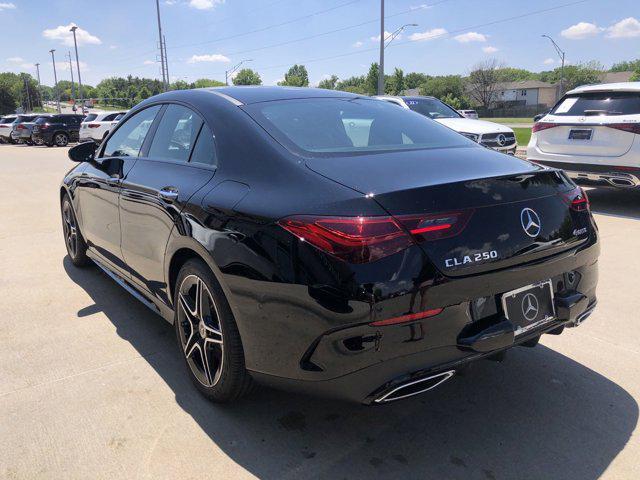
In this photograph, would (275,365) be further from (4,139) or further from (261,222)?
(4,139)

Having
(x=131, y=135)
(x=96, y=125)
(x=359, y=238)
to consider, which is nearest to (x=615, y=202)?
(x=131, y=135)

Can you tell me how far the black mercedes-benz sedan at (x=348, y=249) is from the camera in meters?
2.01

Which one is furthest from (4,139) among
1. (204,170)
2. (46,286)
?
(204,170)

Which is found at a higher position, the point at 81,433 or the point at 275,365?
the point at 275,365

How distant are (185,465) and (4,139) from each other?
37468 millimetres

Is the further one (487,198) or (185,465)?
(185,465)

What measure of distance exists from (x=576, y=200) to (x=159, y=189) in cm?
219

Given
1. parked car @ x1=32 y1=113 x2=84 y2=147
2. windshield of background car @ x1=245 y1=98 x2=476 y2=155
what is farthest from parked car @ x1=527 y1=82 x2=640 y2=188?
parked car @ x1=32 y1=113 x2=84 y2=147

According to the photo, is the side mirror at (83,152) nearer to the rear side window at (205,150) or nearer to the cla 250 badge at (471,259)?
the rear side window at (205,150)

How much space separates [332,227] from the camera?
2023 mm

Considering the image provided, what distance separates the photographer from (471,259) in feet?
6.86

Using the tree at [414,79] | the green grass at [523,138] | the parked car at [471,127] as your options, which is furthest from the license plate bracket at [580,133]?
the tree at [414,79]

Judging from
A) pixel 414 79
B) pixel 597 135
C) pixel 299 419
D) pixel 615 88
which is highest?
pixel 414 79

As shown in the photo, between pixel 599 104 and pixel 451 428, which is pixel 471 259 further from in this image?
pixel 599 104
